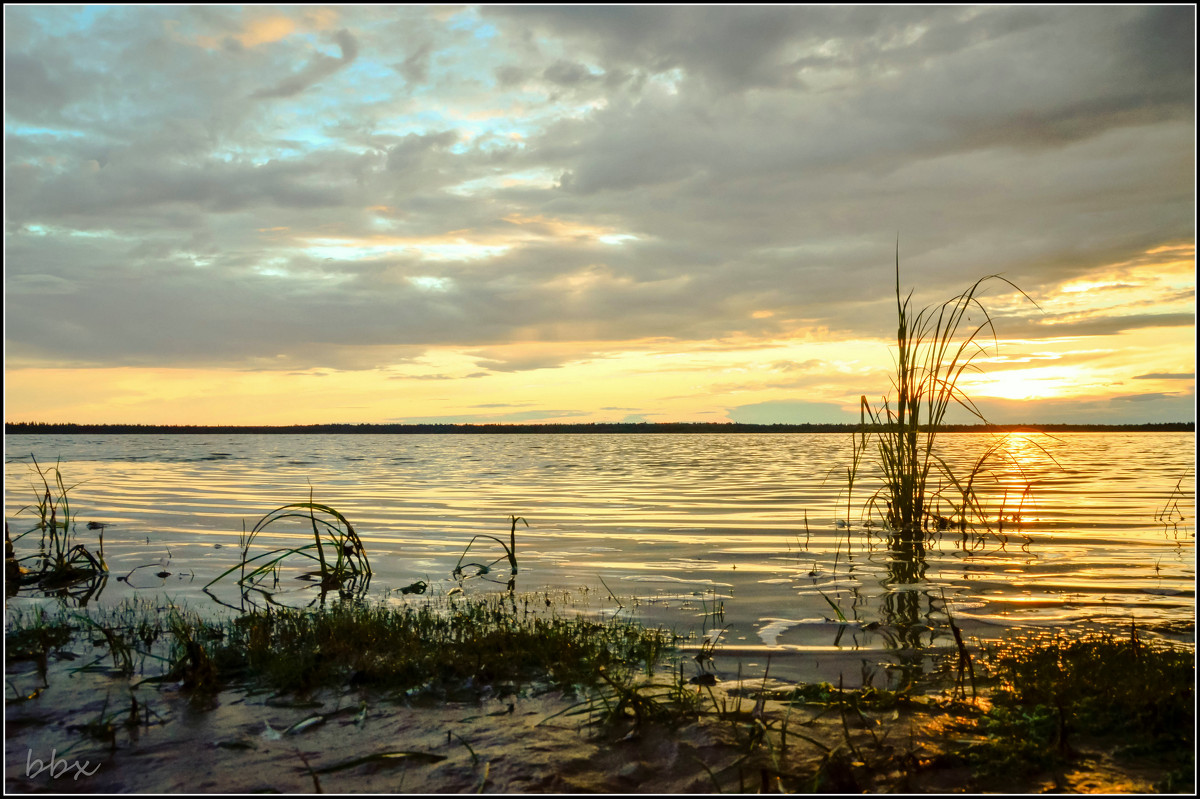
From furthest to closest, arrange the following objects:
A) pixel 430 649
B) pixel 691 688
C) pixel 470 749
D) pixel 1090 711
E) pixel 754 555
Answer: pixel 754 555
pixel 430 649
pixel 691 688
pixel 1090 711
pixel 470 749

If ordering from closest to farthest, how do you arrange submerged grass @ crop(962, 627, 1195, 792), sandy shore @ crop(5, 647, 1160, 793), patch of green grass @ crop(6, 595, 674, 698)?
sandy shore @ crop(5, 647, 1160, 793)
submerged grass @ crop(962, 627, 1195, 792)
patch of green grass @ crop(6, 595, 674, 698)

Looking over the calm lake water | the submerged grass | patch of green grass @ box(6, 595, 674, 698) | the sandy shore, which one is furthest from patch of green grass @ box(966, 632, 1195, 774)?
patch of green grass @ box(6, 595, 674, 698)

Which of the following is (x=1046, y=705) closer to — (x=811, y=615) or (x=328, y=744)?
(x=811, y=615)

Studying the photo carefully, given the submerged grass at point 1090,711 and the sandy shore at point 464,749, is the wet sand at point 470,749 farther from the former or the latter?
the submerged grass at point 1090,711

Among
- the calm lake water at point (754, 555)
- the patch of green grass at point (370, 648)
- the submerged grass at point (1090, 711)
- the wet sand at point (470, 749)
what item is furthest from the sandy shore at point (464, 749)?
the calm lake water at point (754, 555)

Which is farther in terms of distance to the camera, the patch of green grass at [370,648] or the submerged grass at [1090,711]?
the patch of green grass at [370,648]

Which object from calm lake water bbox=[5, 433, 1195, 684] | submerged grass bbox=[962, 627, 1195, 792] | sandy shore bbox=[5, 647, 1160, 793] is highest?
submerged grass bbox=[962, 627, 1195, 792]

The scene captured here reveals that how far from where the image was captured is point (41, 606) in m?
7.65

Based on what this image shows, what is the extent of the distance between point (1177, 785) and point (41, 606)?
9.29 metres

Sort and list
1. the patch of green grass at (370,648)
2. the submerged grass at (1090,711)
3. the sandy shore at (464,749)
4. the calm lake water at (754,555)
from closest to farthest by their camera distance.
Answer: the sandy shore at (464,749) → the submerged grass at (1090,711) → the patch of green grass at (370,648) → the calm lake water at (754,555)

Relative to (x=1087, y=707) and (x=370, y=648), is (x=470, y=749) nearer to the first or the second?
(x=370, y=648)

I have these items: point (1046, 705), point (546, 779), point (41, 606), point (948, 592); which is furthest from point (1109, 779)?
point (41, 606)

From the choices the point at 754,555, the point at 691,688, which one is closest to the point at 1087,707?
the point at 691,688

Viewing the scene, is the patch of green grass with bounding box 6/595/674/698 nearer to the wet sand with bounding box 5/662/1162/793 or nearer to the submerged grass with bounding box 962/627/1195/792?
the wet sand with bounding box 5/662/1162/793
